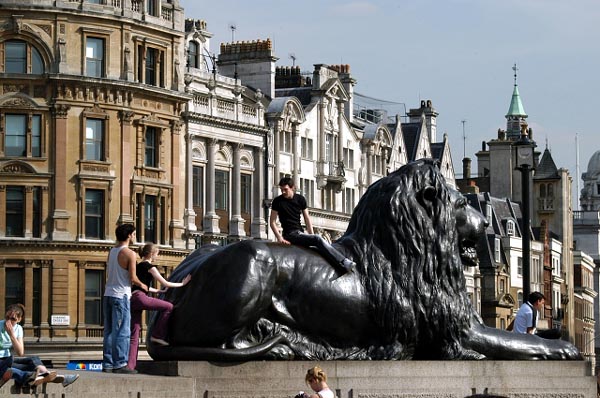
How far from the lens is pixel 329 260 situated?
54.3 ft

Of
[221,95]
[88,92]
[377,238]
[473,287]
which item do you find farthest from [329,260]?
[473,287]

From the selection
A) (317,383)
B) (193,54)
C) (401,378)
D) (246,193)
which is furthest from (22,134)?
(317,383)

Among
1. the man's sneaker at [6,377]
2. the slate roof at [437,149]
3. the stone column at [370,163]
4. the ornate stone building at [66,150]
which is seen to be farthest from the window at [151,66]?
the man's sneaker at [6,377]

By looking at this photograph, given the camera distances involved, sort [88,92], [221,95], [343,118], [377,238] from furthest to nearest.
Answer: [343,118] → [221,95] → [88,92] → [377,238]

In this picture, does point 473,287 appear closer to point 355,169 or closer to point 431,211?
point 355,169

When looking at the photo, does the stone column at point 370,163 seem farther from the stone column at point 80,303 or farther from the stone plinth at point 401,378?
the stone plinth at point 401,378

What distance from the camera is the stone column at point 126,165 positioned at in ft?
195

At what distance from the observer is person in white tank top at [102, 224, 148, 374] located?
16016 mm

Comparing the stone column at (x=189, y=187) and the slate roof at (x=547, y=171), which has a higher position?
the slate roof at (x=547, y=171)

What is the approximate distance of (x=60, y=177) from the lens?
58.3 m

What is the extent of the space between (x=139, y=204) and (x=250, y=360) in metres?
45.3

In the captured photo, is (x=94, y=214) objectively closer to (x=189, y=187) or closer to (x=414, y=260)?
(x=189, y=187)

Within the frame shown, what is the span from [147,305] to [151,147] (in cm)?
4510

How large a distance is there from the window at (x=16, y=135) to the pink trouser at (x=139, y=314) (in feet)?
137
